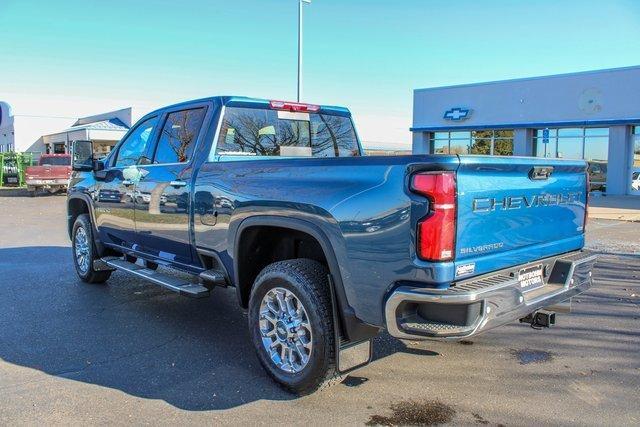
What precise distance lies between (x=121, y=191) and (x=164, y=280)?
1348 mm

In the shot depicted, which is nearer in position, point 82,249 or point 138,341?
point 138,341

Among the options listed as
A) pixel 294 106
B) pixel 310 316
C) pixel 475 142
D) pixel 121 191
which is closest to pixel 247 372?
pixel 310 316

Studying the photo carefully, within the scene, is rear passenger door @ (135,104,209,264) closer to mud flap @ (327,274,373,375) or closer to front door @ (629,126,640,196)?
mud flap @ (327,274,373,375)

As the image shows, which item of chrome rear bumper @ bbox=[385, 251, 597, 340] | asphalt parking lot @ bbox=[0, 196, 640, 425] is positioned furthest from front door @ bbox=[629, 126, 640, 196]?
chrome rear bumper @ bbox=[385, 251, 597, 340]

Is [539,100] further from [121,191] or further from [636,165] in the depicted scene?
[121,191]

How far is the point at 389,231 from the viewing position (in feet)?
10.3

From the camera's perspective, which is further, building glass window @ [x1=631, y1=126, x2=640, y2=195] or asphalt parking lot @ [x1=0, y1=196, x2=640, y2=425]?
building glass window @ [x1=631, y1=126, x2=640, y2=195]

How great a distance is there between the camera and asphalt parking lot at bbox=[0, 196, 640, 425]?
11.6ft

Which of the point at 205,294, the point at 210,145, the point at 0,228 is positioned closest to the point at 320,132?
the point at 210,145

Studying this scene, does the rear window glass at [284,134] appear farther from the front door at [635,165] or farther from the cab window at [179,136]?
the front door at [635,165]

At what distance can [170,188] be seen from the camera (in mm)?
4965

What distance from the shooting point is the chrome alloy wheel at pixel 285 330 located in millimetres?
3738

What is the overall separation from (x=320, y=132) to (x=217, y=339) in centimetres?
223

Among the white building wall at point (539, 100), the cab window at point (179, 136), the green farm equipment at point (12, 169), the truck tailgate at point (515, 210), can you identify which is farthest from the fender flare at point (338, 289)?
the green farm equipment at point (12, 169)
